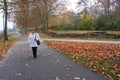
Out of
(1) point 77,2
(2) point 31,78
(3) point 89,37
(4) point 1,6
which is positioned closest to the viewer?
(2) point 31,78

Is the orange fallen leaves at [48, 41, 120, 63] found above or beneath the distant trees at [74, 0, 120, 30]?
beneath

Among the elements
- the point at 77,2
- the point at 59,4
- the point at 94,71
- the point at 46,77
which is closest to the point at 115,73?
the point at 94,71

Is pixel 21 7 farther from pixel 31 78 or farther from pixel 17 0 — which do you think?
pixel 31 78

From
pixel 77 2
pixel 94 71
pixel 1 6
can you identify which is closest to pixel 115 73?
pixel 94 71

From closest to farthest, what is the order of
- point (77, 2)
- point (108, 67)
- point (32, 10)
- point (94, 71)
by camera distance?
point (94, 71) < point (108, 67) < point (32, 10) < point (77, 2)

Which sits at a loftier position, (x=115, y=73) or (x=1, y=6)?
(x=1, y=6)

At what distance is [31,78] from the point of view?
9.45m

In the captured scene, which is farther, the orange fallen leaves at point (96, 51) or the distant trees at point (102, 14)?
the distant trees at point (102, 14)

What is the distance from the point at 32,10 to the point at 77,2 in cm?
1813

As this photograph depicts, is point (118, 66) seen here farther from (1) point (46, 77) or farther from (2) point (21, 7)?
(2) point (21, 7)

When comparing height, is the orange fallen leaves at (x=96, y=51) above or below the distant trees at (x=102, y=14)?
below

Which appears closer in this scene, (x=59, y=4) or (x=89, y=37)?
(x=89, y=37)

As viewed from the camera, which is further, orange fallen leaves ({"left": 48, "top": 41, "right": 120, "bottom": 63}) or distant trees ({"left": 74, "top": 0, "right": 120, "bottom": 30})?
distant trees ({"left": 74, "top": 0, "right": 120, "bottom": 30})

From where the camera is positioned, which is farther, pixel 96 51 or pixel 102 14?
pixel 102 14
